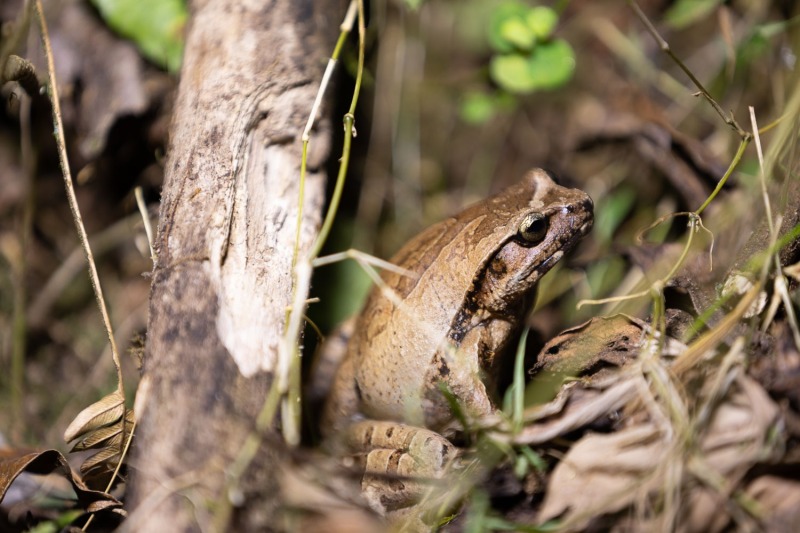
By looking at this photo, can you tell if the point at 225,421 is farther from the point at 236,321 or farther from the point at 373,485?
the point at 373,485

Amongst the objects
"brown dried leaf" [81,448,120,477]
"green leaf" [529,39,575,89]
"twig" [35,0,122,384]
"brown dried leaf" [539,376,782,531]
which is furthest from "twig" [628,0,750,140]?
"brown dried leaf" [81,448,120,477]

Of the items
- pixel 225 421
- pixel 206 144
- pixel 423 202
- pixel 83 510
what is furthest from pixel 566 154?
pixel 83 510

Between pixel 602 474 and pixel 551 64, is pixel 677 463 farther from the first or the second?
pixel 551 64

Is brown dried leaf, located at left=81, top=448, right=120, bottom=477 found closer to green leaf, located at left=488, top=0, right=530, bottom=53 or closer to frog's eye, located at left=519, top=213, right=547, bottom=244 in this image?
frog's eye, located at left=519, top=213, right=547, bottom=244

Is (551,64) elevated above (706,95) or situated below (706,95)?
above

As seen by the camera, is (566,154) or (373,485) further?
(566,154)

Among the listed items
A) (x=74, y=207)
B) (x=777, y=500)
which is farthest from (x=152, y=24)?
(x=777, y=500)
